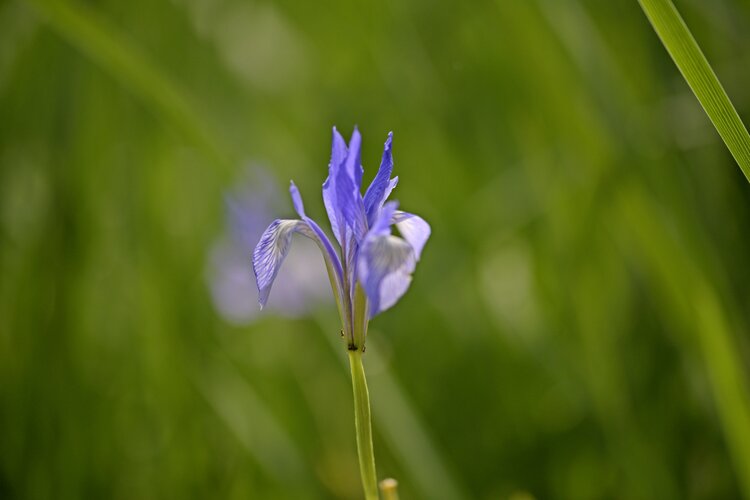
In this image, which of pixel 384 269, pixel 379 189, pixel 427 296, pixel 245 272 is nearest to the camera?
pixel 384 269

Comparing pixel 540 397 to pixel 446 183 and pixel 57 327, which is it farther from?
pixel 57 327

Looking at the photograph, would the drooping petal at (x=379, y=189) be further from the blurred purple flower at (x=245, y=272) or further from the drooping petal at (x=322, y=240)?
the blurred purple flower at (x=245, y=272)

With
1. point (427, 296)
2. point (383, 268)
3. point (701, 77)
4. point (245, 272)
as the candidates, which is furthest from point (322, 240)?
point (245, 272)

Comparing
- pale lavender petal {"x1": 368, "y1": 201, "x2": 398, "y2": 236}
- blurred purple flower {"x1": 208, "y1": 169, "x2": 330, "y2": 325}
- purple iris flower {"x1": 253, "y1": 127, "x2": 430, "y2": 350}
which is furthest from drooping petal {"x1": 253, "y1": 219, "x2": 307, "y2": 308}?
blurred purple flower {"x1": 208, "y1": 169, "x2": 330, "y2": 325}

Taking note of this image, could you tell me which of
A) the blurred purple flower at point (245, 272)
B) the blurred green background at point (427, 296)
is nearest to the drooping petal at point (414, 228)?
the blurred green background at point (427, 296)

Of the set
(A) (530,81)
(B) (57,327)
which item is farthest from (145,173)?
(A) (530,81)

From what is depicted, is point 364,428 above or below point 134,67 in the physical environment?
below

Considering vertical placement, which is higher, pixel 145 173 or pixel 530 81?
pixel 145 173

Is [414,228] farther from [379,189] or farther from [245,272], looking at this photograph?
[245,272]
